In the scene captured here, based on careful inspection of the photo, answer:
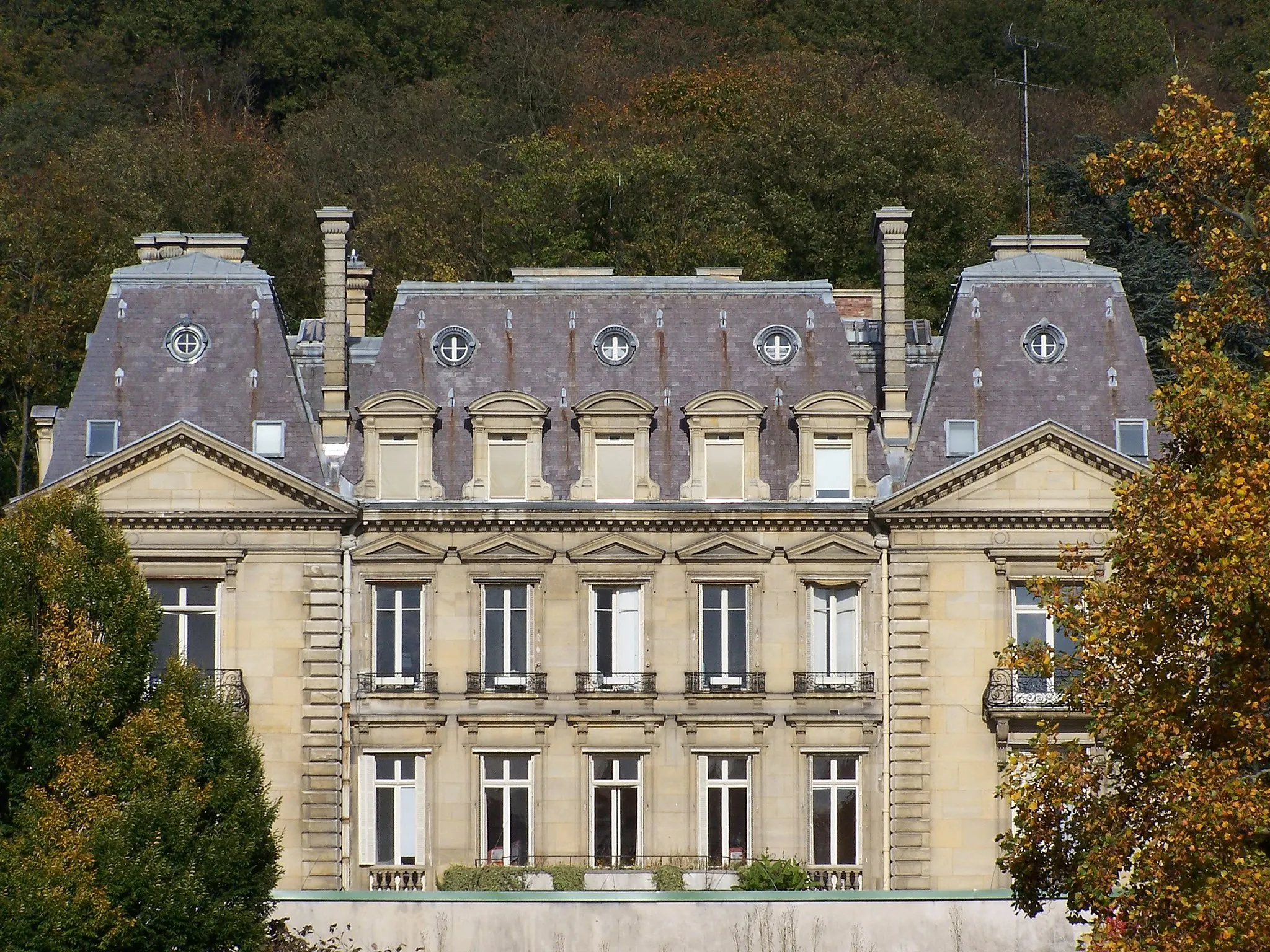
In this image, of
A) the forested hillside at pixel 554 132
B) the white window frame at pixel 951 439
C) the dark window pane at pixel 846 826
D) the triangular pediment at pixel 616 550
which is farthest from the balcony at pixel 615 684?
the forested hillside at pixel 554 132

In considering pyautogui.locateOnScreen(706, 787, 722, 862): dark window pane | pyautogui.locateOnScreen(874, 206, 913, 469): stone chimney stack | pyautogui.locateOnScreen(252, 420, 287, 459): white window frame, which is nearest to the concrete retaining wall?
pyautogui.locateOnScreen(706, 787, 722, 862): dark window pane

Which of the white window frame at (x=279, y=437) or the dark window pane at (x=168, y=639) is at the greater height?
the white window frame at (x=279, y=437)

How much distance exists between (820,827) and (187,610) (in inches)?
546

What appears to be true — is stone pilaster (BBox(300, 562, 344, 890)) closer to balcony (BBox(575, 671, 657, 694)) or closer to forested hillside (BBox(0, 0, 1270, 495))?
balcony (BBox(575, 671, 657, 694))

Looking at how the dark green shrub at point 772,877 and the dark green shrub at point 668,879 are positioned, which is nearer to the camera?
the dark green shrub at point 772,877

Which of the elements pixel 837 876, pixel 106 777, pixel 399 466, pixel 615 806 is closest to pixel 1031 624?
pixel 837 876

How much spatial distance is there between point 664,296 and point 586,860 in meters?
12.5

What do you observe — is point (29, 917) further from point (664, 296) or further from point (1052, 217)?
point (1052, 217)

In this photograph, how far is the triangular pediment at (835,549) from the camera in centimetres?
5538

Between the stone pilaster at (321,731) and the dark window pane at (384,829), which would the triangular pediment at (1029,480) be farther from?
the dark window pane at (384,829)

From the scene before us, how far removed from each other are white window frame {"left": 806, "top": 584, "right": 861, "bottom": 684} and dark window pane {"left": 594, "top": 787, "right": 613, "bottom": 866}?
16.5 feet

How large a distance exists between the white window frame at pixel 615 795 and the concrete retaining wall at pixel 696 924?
8796 millimetres

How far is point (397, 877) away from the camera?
54.4 meters

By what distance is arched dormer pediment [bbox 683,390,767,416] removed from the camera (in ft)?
183
